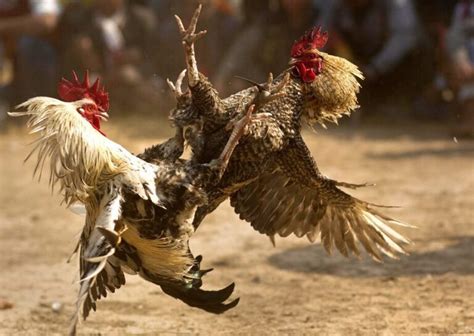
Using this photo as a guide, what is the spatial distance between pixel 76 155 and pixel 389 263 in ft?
7.82

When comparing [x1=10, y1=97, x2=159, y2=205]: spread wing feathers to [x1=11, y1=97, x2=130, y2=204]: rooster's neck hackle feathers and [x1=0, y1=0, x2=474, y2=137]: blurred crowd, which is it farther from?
[x1=0, y1=0, x2=474, y2=137]: blurred crowd

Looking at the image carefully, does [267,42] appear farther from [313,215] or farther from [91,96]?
[91,96]

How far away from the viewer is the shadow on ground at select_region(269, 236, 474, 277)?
5.14 m

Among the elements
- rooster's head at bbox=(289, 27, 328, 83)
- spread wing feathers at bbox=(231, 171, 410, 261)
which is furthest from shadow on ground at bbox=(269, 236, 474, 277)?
rooster's head at bbox=(289, 27, 328, 83)

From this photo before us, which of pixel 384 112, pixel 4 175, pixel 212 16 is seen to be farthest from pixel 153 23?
pixel 4 175

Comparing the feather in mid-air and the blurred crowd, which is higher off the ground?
the blurred crowd

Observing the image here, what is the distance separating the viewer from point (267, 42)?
417 inches

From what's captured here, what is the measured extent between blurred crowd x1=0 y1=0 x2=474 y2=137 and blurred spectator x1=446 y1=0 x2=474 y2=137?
41 mm

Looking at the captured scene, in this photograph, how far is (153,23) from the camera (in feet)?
36.8

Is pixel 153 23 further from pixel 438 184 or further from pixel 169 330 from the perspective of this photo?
pixel 169 330

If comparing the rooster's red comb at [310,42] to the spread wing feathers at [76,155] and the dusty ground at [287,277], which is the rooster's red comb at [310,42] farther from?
the dusty ground at [287,277]

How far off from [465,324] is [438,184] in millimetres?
3043

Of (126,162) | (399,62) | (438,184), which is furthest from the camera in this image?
(399,62)

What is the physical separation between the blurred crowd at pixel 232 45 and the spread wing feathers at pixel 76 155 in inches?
246
